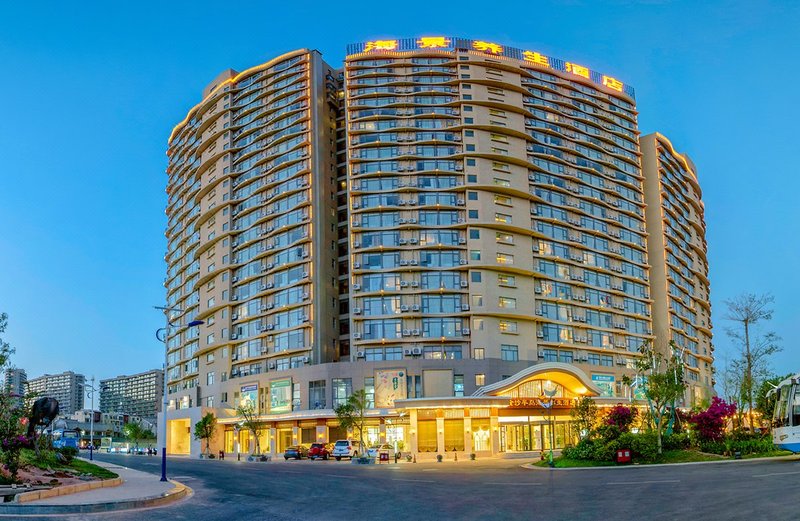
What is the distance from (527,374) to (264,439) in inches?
1441

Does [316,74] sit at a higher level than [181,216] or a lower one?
higher

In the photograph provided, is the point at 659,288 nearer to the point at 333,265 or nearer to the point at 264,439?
the point at 333,265

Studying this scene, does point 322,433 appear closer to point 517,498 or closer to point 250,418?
point 250,418

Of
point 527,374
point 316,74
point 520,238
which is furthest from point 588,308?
point 316,74

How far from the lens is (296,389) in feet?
293

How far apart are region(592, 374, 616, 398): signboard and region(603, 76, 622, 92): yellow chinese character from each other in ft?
150

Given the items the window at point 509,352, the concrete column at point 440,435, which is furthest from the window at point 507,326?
the concrete column at point 440,435

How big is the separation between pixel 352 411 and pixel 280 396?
52.6ft

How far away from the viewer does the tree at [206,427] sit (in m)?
93.8

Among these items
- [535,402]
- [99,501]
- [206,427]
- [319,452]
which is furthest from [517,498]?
[206,427]

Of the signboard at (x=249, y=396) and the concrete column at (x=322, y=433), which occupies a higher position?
the signboard at (x=249, y=396)

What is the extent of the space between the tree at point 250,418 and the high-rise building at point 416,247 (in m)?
1.26

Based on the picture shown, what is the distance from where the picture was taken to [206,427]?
308 feet

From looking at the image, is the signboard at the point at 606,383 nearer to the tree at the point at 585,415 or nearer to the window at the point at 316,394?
the tree at the point at 585,415
